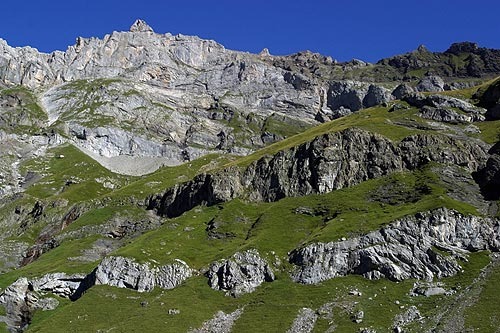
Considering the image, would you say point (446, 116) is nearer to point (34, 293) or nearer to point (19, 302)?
point (34, 293)

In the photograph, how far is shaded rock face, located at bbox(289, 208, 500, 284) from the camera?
326 ft

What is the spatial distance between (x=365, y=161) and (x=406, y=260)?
51.8m

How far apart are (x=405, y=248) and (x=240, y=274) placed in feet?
109

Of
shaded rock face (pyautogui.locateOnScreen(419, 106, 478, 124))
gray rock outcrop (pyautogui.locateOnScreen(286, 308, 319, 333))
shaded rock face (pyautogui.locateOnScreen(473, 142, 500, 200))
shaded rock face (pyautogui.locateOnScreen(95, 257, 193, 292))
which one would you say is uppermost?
shaded rock face (pyautogui.locateOnScreen(419, 106, 478, 124))

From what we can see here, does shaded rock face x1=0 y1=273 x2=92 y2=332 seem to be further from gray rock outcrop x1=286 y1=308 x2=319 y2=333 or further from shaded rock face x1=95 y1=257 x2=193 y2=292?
gray rock outcrop x1=286 y1=308 x2=319 y2=333

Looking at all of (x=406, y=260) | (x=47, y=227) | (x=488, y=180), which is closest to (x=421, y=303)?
(x=406, y=260)

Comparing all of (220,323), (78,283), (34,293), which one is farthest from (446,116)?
(34,293)

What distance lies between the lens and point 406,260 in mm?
100500

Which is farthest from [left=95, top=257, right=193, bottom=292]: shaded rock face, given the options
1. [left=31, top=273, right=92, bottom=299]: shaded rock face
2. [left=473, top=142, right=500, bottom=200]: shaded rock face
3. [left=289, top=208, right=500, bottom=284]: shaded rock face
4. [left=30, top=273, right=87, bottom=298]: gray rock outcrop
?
[left=473, top=142, right=500, bottom=200]: shaded rock face

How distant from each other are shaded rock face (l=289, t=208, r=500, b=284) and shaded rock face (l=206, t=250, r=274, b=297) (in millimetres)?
6923

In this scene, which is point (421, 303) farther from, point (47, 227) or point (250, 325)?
point (47, 227)

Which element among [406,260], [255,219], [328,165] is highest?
[328,165]

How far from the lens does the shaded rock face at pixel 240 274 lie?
106438 mm

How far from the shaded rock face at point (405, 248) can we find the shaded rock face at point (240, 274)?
6.92 meters
